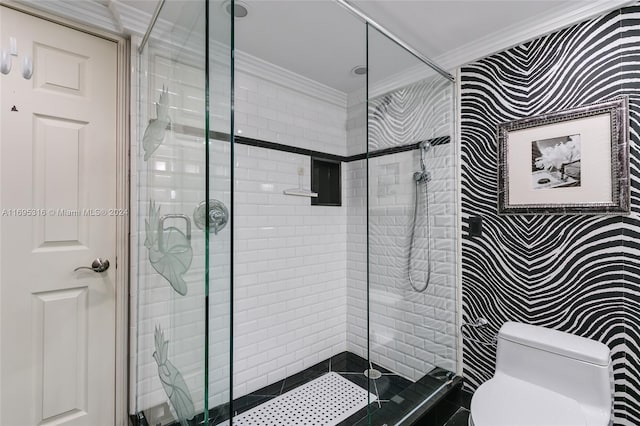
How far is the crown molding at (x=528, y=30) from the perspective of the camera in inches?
60.7

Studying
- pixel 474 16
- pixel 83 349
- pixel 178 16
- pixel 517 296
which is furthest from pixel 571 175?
pixel 83 349

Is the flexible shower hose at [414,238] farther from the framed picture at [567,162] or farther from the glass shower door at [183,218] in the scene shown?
the glass shower door at [183,218]

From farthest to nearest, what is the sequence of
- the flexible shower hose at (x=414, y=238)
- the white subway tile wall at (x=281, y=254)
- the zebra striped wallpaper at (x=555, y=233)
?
1. the flexible shower hose at (x=414, y=238)
2. the zebra striped wallpaper at (x=555, y=233)
3. the white subway tile wall at (x=281, y=254)

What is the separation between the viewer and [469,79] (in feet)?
6.64

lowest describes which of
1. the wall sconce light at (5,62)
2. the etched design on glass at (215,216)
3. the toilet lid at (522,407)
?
the toilet lid at (522,407)

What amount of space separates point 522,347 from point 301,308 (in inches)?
57.4

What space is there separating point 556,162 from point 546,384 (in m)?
1.12

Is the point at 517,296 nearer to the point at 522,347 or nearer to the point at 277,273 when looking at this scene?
the point at 522,347

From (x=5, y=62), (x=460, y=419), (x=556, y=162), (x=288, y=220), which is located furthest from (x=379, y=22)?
(x=460, y=419)

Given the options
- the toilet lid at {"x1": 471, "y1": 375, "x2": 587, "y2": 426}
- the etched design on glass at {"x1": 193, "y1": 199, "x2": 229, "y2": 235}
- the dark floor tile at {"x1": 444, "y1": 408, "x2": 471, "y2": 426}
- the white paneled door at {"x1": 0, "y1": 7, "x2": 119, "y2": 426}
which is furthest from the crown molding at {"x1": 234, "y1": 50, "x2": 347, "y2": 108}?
the dark floor tile at {"x1": 444, "y1": 408, "x2": 471, "y2": 426}

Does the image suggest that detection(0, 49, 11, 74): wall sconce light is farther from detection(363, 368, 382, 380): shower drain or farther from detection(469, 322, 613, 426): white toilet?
detection(469, 322, 613, 426): white toilet

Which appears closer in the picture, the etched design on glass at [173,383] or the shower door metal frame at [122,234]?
the etched design on glass at [173,383]

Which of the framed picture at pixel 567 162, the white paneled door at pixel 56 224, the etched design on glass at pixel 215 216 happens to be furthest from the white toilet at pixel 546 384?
the white paneled door at pixel 56 224

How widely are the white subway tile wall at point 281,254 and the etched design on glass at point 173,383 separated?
6 cm
